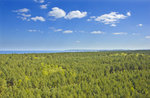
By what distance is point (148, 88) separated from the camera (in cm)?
759

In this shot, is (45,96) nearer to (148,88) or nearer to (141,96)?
(141,96)

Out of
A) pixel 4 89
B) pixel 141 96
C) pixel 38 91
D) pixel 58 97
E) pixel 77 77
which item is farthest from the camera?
pixel 77 77

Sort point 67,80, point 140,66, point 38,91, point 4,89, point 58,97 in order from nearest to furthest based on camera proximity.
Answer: point 58,97
point 38,91
point 4,89
point 67,80
point 140,66

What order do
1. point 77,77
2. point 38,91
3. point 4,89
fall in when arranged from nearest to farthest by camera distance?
point 38,91, point 4,89, point 77,77

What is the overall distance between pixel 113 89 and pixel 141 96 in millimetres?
1676

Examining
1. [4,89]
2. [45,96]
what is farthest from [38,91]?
[4,89]

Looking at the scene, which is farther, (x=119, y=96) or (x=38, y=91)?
(x=38, y=91)

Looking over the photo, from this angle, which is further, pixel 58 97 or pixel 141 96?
pixel 58 97

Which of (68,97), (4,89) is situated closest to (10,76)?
(4,89)

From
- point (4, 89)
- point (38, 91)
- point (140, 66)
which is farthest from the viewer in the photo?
point (140, 66)

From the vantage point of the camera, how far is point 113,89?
750 centimetres

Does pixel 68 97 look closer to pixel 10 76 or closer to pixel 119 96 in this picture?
pixel 119 96

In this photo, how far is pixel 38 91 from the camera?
7.24 metres

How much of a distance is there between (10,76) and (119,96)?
9451 mm
